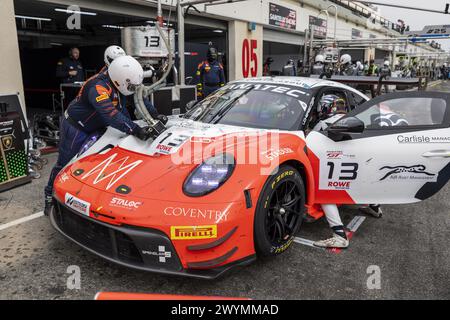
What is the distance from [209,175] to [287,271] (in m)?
0.89

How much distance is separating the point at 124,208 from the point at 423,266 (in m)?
2.18

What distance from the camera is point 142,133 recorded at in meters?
2.98

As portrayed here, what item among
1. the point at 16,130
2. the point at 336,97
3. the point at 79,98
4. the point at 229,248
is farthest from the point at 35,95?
the point at 229,248

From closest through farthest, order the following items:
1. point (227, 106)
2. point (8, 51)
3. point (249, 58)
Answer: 1. point (227, 106)
2. point (8, 51)
3. point (249, 58)

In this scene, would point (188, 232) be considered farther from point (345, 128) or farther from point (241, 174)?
point (345, 128)

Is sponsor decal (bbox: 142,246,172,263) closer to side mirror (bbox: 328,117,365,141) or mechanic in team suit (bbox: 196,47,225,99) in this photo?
side mirror (bbox: 328,117,365,141)

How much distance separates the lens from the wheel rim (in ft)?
8.79

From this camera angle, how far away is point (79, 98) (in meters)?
3.59

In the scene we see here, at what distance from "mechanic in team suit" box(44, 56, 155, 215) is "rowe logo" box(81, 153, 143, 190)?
1.33 feet

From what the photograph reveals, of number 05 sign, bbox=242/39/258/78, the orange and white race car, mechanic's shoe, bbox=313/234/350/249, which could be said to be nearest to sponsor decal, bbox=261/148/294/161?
the orange and white race car

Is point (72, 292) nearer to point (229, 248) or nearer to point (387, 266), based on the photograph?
point (229, 248)

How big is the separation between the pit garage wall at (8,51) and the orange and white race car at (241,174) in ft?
Answer: 11.9

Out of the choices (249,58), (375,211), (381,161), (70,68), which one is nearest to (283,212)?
(381,161)

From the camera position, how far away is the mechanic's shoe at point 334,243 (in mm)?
3055
